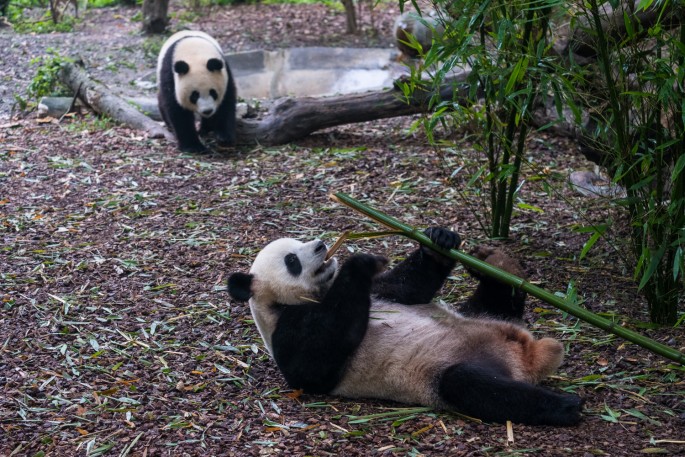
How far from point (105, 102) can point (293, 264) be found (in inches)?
219

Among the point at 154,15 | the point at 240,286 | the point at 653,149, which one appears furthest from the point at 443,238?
the point at 154,15

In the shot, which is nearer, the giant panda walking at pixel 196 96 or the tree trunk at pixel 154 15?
the giant panda walking at pixel 196 96

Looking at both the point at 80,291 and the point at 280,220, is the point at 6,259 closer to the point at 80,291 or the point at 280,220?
the point at 80,291

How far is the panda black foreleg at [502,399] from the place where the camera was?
129 inches

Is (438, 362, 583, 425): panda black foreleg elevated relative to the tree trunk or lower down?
lower down

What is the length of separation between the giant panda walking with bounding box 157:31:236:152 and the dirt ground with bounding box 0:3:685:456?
0.26 metres

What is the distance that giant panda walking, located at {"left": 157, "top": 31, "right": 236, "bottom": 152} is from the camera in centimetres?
785

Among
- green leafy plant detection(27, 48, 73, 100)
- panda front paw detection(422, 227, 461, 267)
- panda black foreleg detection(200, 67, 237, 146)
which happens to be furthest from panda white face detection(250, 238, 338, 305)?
green leafy plant detection(27, 48, 73, 100)

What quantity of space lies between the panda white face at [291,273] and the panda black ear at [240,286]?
0.16ft

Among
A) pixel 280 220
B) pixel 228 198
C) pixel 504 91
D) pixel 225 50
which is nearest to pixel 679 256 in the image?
pixel 504 91

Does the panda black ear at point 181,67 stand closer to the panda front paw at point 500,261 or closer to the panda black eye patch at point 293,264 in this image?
the panda black eye patch at point 293,264

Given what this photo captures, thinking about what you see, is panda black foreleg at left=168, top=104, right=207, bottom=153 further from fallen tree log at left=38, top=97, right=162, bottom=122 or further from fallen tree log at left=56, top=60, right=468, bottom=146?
fallen tree log at left=38, top=97, right=162, bottom=122

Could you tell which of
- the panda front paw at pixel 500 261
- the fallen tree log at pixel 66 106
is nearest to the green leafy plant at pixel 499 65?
the panda front paw at pixel 500 261

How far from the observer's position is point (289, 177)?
6.75 metres
